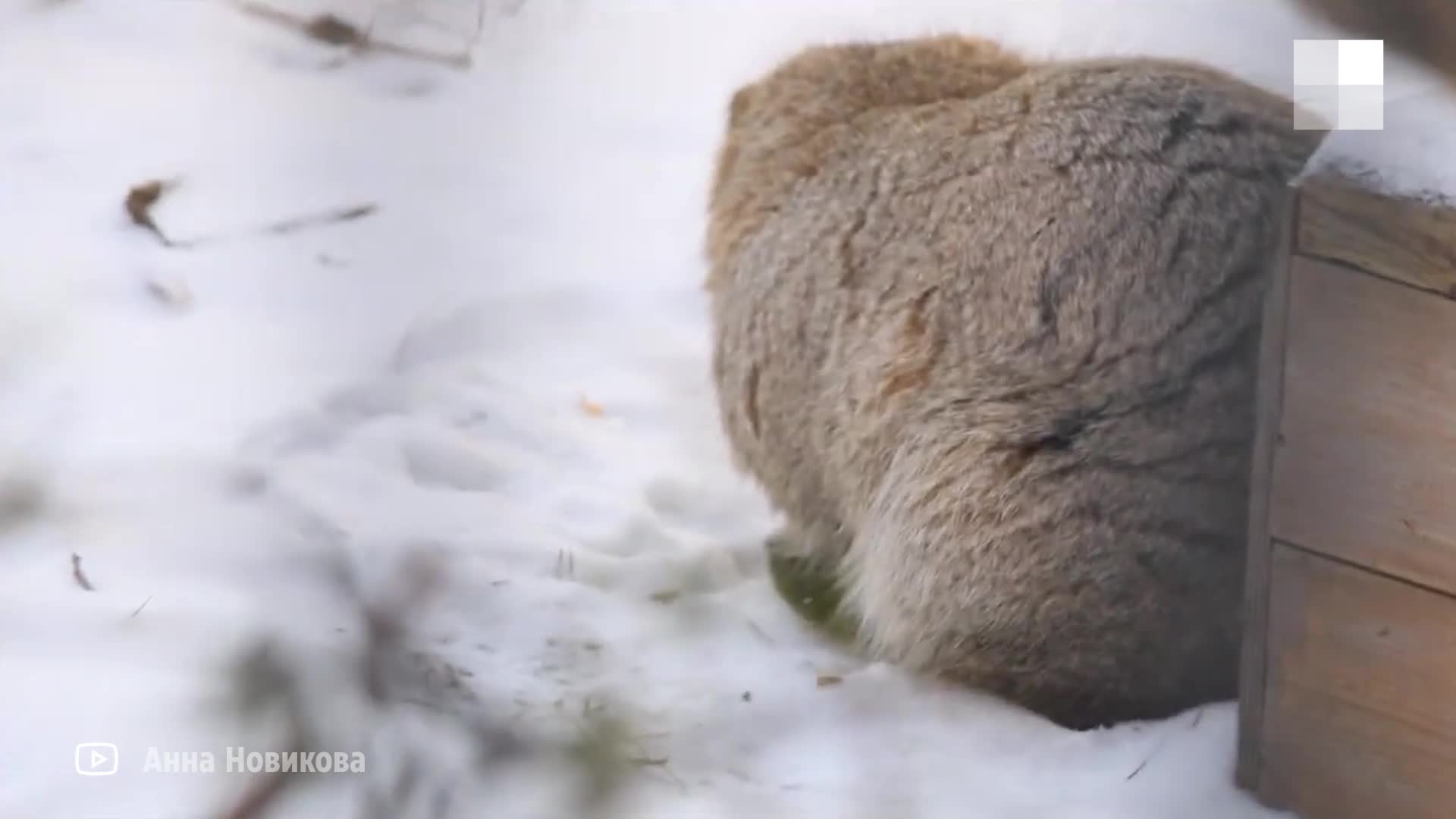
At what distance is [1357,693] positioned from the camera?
0.98 metres

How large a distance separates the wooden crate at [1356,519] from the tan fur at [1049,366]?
0.30ft

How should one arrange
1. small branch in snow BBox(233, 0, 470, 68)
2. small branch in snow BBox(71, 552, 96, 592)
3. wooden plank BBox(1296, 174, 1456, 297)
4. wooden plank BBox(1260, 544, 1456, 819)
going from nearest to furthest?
wooden plank BBox(1296, 174, 1456, 297)
wooden plank BBox(1260, 544, 1456, 819)
small branch in snow BBox(71, 552, 96, 592)
small branch in snow BBox(233, 0, 470, 68)

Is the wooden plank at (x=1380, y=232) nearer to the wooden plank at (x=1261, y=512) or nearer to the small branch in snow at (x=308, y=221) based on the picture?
the wooden plank at (x=1261, y=512)

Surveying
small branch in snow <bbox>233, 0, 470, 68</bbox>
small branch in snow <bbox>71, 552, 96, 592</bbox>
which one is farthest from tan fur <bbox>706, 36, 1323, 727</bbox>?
small branch in snow <bbox>71, 552, 96, 592</bbox>

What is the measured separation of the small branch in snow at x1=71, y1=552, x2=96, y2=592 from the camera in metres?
1.19

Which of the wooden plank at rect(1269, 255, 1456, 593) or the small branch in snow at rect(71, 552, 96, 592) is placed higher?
the wooden plank at rect(1269, 255, 1456, 593)

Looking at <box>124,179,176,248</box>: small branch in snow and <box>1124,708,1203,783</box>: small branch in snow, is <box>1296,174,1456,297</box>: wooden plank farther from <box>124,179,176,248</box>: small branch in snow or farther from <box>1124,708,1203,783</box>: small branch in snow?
<box>124,179,176,248</box>: small branch in snow

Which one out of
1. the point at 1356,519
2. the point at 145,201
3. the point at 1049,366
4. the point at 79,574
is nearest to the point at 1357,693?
the point at 1356,519

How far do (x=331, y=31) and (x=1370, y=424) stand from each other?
3.28 feet

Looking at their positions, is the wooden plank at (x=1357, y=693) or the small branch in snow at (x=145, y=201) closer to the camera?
the wooden plank at (x=1357, y=693)

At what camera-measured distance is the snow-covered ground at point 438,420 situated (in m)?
1.11

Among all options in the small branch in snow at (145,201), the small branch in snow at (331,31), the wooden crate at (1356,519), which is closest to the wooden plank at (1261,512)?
the wooden crate at (1356,519)

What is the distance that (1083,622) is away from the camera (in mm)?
1118

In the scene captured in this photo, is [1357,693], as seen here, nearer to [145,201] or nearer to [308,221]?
[308,221]
